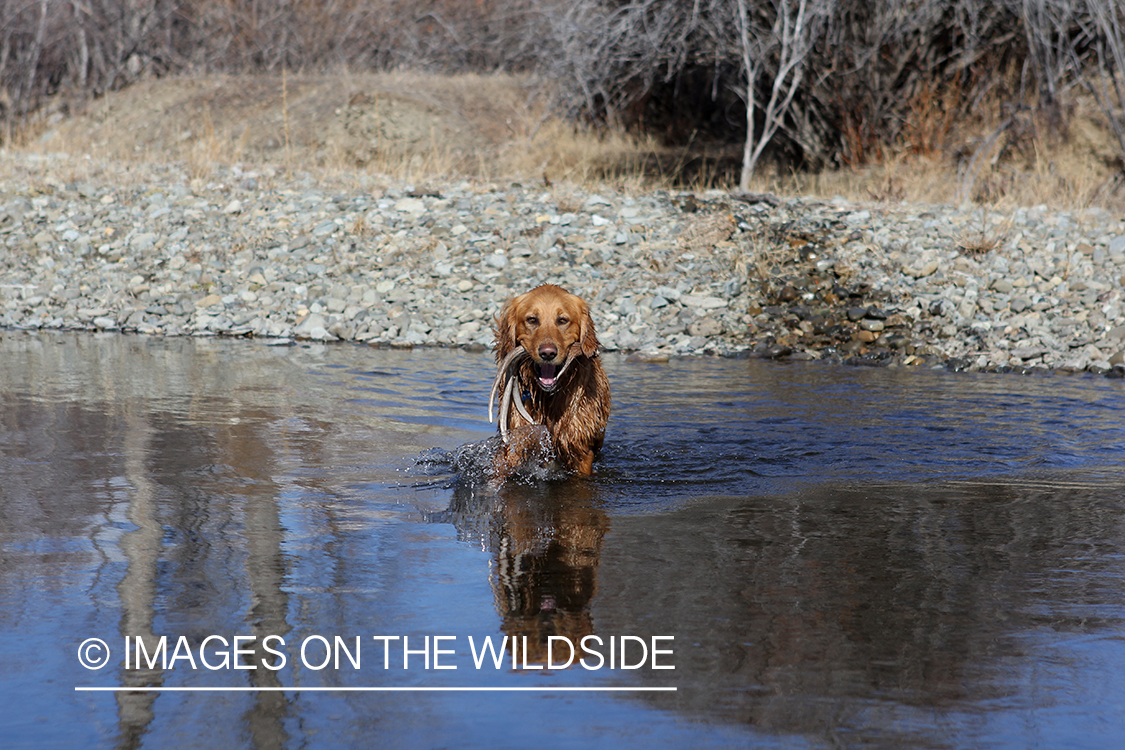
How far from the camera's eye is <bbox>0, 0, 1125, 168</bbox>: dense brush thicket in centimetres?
1623

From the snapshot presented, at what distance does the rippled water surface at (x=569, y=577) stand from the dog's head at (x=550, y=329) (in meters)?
0.62

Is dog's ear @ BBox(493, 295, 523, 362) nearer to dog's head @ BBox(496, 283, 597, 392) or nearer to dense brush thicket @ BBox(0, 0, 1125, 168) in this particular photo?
dog's head @ BBox(496, 283, 597, 392)

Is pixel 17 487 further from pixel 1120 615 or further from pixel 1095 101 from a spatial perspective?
pixel 1095 101

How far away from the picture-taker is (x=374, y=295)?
12344 millimetres

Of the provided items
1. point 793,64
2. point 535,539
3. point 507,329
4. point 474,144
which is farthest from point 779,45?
point 535,539

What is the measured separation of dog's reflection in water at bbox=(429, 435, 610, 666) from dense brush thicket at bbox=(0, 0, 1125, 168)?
11.2 meters

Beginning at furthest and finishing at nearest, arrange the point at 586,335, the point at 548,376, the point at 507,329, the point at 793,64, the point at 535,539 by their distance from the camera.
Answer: the point at 793,64, the point at 507,329, the point at 586,335, the point at 548,376, the point at 535,539

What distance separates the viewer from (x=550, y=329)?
5.79m

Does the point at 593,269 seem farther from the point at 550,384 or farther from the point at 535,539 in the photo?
the point at 535,539

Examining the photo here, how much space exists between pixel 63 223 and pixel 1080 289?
39.1ft

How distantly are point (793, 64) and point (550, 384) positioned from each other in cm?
1126

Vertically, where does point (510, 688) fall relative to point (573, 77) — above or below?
below

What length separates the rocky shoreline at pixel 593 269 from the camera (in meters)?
11.3

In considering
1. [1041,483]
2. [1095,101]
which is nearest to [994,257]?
[1095,101]
